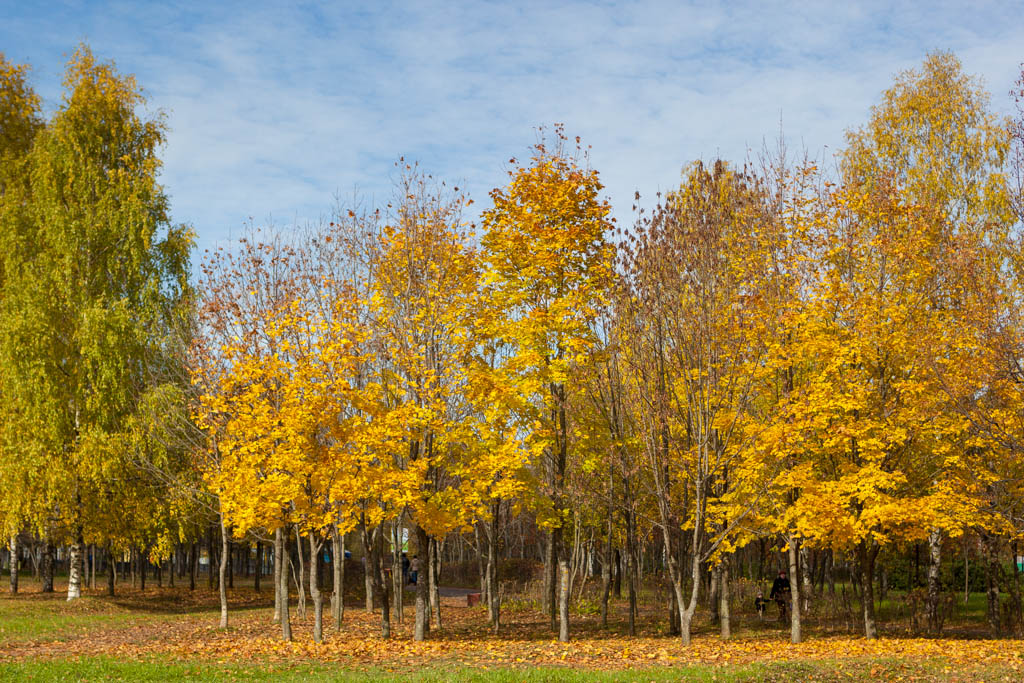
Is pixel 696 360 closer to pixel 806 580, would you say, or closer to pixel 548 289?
pixel 548 289

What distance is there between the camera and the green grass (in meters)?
12.1

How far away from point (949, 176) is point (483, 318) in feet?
57.9

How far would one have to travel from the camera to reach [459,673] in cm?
1258

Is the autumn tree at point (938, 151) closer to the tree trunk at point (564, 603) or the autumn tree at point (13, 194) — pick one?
the tree trunk at point (564, 603)

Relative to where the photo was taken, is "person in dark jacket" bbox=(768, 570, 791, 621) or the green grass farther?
"person in dark jacket" bbox=(768, 570, 791, 621)

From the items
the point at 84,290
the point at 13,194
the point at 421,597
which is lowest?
the point at 421,597


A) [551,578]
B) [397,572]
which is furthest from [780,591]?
[397,572]

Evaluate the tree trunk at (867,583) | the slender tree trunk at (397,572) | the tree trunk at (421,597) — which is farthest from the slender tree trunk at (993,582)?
the slender tree trunk at (397,572)

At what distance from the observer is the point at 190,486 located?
2659cm

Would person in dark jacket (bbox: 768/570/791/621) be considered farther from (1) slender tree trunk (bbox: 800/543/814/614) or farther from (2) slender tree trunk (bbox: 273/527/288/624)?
(2) slender tree trunk (bbox: 273/527/288/624)

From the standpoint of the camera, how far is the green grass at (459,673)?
12141mm

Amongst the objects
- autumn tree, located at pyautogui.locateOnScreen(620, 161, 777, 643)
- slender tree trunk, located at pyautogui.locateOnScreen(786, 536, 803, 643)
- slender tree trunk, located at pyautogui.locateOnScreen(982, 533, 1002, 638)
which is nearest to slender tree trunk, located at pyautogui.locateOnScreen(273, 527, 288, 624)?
autumn tree, located at pyautogui.locateOnScreen(620, 161, 777, 643)

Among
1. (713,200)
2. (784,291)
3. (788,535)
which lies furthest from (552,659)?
(713,200)

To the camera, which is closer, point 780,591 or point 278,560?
point 278,560
